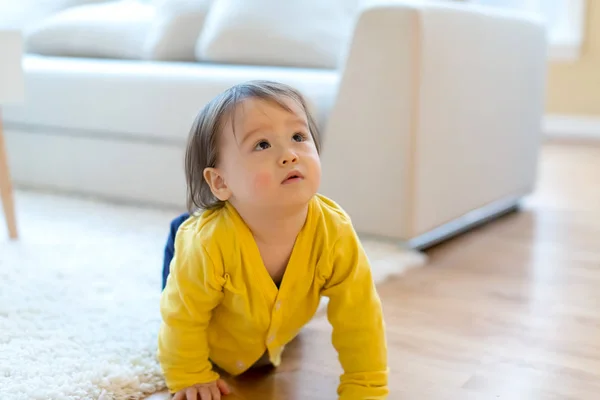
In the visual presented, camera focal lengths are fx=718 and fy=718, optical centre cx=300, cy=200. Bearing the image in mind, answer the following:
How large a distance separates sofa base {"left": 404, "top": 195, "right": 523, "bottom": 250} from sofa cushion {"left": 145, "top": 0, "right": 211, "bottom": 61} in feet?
3.47

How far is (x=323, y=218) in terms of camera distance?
3.03 ft

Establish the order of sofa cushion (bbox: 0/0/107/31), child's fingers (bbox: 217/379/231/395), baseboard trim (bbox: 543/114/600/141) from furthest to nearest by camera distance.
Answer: baseboard trim (bbox: 543/114/600/141) → sofa cushion (bbox: 0/0/107/31) → child's fingers (bbox: 217/379/231/395)

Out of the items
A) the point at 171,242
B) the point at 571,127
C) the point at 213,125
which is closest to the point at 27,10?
the point at 171,242

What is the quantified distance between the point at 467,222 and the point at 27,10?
1893 mm

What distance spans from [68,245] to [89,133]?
1.75 ft

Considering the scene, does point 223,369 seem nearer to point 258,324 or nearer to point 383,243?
point 258,324

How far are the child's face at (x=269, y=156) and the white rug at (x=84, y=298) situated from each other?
317mm

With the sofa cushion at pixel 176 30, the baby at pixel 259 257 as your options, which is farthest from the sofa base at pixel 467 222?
the sofa cushion at pixel 176 30

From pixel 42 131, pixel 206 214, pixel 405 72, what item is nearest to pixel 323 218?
pixel 206 214

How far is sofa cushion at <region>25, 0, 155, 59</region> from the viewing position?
235 cm

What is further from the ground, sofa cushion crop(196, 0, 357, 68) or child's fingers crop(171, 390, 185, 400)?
sofa cushion crop(196, 0, 357, 68)

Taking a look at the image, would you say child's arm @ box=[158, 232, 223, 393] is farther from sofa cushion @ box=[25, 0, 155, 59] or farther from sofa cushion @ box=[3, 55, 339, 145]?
sofa cushion @ box=[25, 0, 155, 59]

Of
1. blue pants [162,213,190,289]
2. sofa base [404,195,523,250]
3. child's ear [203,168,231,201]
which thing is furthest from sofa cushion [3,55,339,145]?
child's ear [203,168,231,201]

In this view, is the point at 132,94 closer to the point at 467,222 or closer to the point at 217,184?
the point at 467,222
